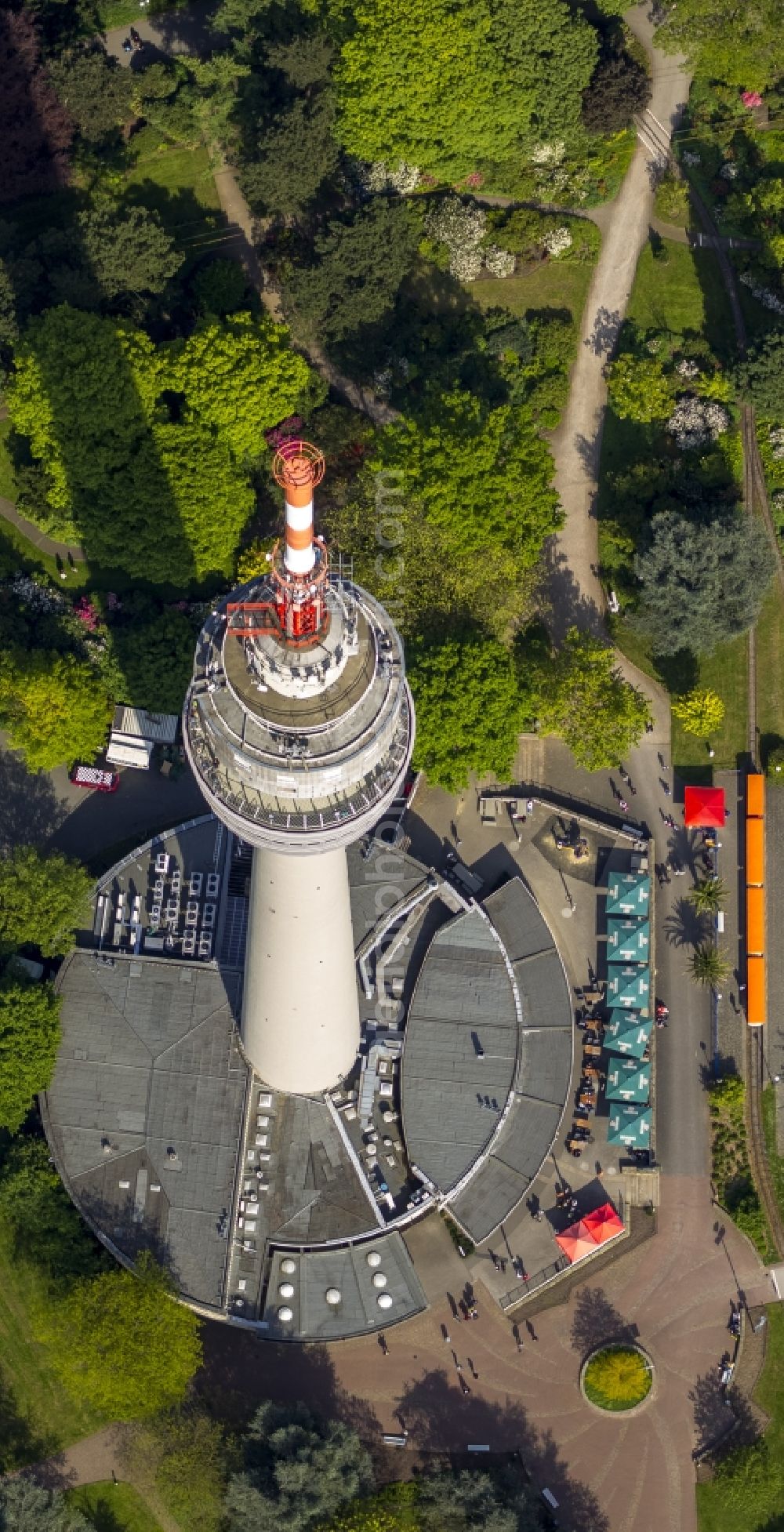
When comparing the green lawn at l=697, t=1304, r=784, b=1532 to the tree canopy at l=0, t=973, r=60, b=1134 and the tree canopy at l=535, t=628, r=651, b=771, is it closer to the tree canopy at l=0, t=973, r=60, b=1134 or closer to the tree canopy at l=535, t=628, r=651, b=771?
the tree canopy at l=535, t=628, r=651, b=771

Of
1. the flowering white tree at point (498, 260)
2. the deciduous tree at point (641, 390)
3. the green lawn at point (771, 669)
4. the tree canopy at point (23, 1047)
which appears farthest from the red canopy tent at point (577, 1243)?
the flowering white tree at point (498, 260)

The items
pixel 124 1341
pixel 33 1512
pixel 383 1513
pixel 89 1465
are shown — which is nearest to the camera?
pixel 124 1341

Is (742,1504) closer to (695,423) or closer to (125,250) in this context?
(695,423)

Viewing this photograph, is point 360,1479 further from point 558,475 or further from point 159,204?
point 159,204

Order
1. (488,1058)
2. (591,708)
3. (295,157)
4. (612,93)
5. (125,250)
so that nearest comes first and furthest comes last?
(488,1058) → (591,708) → (125,250) → (295,157) → (612,93)

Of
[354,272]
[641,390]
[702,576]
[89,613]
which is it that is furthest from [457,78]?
[89,613]

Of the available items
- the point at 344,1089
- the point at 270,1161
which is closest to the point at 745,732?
the point at 344,1089

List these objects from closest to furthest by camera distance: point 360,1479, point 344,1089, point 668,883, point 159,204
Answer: point 360,1479 → point 344,1089 → point 668,883 → point 159,204
